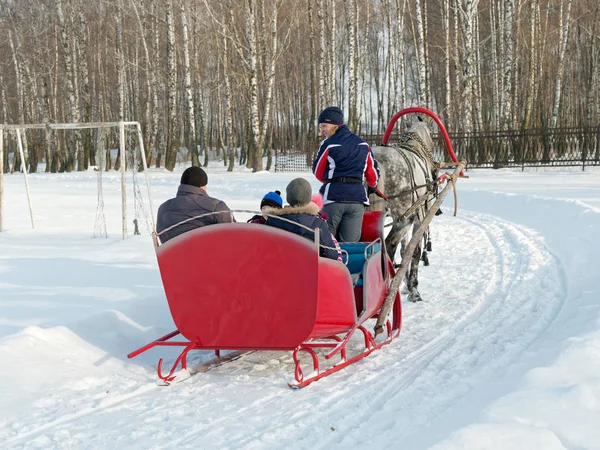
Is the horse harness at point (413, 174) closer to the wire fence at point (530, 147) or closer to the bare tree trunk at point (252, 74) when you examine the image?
the wire fence at point (530, 147)

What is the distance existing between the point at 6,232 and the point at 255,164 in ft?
53.9

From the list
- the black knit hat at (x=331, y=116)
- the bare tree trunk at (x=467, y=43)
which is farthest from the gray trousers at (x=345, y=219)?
the bare tree trunk at (x=467, y=43)

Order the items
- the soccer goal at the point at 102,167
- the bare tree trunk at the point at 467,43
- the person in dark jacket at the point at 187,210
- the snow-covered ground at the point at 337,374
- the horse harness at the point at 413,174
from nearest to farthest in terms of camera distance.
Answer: the snow-covered ground at the point at 337,374
the person in dark jacket at the point at 187,210
the horse harness at the point at 413,174
the soccer goal at the point at 102,167
the bare tree trunk at the point at 467,43

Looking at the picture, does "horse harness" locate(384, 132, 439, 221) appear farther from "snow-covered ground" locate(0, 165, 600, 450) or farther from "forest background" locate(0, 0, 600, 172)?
"forest background" locate(0, 0, 600, 172)

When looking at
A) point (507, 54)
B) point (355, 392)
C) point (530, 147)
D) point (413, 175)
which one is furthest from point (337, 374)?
point (530, 147)

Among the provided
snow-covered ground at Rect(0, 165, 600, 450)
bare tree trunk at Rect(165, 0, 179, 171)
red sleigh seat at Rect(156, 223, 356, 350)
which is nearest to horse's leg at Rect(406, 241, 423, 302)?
snow-covered ground at Rect(0, 165, 600, 450)

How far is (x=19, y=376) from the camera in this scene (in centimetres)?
511

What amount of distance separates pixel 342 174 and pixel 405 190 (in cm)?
167

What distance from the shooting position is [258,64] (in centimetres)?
3600

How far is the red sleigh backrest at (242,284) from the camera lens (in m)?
4.83

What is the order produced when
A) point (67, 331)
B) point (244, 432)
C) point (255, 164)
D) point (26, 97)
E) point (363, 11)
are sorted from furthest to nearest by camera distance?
point (363, 11) < point (26, 97) < point (255, 164) < point (67, 331) < point (244, 432)

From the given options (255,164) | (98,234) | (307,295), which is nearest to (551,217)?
(98,234)

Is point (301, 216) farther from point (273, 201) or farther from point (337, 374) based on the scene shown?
point (337, 374)

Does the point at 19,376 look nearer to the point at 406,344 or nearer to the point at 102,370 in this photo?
the point at 102,370
